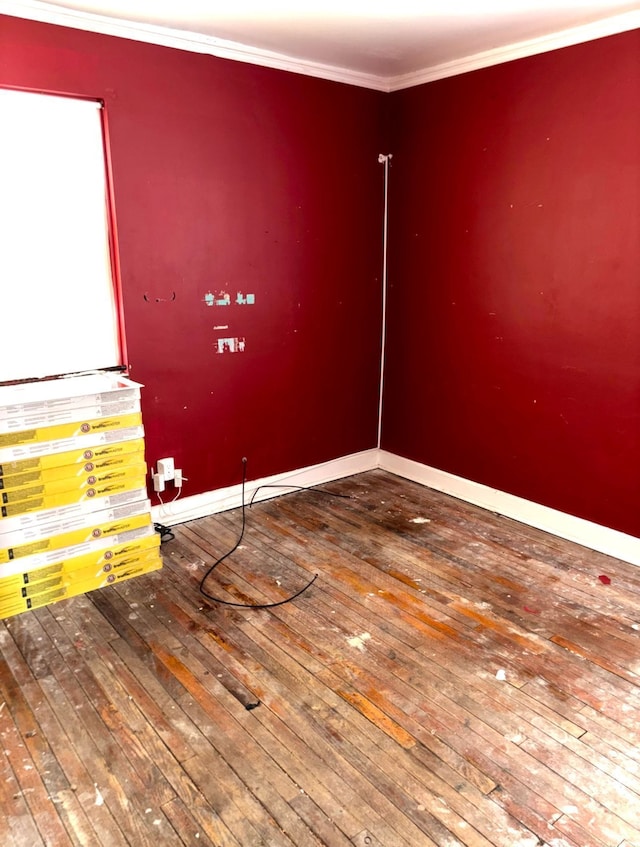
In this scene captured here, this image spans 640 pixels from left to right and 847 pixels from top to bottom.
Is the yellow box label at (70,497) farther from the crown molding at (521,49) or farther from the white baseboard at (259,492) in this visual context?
the crown molding at (521,49)

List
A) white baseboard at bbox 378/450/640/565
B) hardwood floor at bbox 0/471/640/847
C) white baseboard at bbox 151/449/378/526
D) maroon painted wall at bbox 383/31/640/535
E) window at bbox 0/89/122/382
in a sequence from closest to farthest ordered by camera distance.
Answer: hardwood floor at bbox 0/471/640/847 → window at bbox 0/89/122/382 → maroon painted wall at bbox 383/31/640/535 → white baseboard at bbox 378/450/640/565 → white baseboard at bbox 151/449/378/526

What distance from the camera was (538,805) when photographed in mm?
1898

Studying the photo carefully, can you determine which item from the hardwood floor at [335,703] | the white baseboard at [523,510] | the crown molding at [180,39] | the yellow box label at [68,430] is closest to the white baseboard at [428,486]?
the white baseboard at [523,510]

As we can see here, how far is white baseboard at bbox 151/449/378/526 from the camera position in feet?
12.1

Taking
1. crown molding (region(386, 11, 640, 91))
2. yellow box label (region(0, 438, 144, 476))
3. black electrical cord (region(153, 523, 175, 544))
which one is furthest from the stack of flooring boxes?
crown molding (region(386, 11, 640, 91))

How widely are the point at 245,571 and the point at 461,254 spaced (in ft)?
7.41

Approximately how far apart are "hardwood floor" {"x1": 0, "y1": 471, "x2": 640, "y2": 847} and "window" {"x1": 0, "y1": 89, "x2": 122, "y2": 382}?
1195mm

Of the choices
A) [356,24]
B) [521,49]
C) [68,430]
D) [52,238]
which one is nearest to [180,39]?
[356,24]

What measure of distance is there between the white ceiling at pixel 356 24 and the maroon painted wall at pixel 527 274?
13 cm

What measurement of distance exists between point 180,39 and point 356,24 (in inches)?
35.2

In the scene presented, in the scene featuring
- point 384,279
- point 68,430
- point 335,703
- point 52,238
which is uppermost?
point 52,238

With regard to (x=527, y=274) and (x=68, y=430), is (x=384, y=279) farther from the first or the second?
(x=68, y=430)

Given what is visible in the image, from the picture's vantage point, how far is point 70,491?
2.88m

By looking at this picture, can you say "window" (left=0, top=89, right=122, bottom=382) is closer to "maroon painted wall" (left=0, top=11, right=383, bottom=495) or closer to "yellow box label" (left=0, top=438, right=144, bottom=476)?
"maroon painted wall" (left=0, top=11, right=383, bottom=495)
